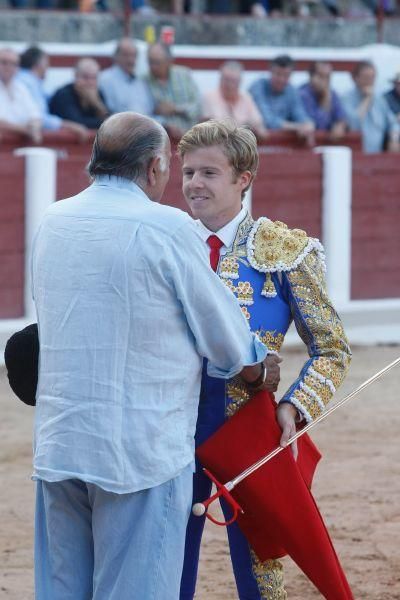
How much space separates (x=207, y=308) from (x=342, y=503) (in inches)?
98.6

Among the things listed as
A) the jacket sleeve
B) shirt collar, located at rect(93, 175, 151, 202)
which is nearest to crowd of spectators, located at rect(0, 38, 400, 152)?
the jacket sleeve

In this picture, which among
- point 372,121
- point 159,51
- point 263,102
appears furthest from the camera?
point 372,121

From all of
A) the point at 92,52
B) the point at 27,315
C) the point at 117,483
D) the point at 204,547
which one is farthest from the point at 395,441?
the point at 92,52

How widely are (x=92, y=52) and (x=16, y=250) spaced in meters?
2.73

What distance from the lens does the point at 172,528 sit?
2234 millimetres

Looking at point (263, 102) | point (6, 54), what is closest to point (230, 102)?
point (263, 102)

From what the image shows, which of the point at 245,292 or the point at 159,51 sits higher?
the point at 159,51

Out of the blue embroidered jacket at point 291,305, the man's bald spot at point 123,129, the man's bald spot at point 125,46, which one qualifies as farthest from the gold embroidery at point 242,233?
the man's bald spot at point 125,46

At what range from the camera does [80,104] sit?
845 cm

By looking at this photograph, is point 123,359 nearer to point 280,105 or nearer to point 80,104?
point 80,104

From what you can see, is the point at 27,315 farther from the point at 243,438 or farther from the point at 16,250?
the point at 243,438

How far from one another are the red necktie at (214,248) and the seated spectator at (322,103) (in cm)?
698

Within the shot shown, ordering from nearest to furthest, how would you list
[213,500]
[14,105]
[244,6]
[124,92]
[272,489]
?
[213,500] → [272,489] → [14,105] → [124,92] → [244,6]

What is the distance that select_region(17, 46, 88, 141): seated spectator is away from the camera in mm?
8242
